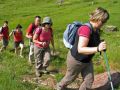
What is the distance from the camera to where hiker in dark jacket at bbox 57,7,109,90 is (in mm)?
8000

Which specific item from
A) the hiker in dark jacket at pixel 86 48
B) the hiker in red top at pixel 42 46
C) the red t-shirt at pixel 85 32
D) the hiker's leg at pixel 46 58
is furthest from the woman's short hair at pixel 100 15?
the hiker's leg at pixel 46 58

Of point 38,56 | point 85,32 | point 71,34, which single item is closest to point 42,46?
point 38,56

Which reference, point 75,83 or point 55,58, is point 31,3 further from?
point 75,83

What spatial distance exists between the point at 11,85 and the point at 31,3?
64222 mm

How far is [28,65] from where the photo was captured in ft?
48.5

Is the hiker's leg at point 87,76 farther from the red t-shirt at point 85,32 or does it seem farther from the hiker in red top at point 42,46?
the hiker in red top at point 42,46

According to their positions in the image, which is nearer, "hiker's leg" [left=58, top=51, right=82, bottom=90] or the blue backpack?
"hiker's leg" [left=58, top=51, right=82, bottom=90]

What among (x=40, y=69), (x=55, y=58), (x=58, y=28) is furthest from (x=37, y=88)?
(x=58, y=28)

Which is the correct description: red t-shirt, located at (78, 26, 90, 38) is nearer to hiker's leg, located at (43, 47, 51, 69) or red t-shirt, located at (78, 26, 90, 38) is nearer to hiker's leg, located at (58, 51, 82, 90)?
hiker's leg, located at (58, 51, 82, 90)

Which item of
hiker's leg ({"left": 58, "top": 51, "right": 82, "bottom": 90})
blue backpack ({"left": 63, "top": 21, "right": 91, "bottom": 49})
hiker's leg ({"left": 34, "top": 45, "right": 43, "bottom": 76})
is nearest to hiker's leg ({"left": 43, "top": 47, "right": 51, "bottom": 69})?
hiker's leg ({"left": 34, "top": 45, "right": 43, "bottom": 76})

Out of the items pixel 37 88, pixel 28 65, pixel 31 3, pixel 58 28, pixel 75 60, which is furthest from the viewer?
pixel 31 3

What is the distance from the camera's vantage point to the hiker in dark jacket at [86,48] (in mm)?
8000

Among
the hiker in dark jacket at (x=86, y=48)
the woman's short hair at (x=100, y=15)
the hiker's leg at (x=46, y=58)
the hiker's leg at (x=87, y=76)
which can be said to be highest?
the woman's short hair at (x=100, y=15)

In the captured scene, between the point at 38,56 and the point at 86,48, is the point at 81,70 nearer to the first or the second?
the point at 86,48
